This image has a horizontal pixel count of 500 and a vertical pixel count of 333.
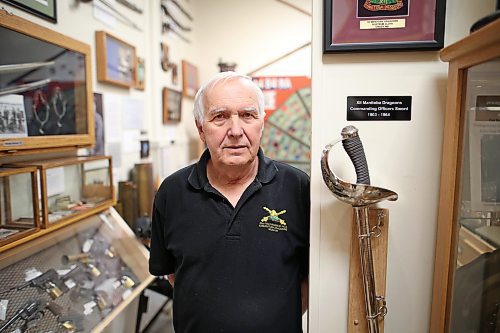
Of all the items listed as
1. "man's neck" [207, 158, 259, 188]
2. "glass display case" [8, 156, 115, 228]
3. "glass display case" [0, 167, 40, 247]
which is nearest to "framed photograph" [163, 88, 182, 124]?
"glass display case" [8, 156, 115, 228]

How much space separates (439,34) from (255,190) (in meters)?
0.67

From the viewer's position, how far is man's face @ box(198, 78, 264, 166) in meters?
1.12

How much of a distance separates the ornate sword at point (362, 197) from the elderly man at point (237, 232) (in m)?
0.27

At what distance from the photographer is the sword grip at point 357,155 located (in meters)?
0.89

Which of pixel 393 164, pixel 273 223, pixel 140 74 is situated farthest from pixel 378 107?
pixel 140 74

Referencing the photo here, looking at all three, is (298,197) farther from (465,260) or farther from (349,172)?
(465,260)

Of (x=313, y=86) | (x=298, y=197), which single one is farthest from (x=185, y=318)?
(x=313, y=86)

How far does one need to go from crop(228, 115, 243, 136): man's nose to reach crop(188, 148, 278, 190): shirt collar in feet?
0.62

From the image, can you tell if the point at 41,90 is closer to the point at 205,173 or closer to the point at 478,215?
the point at 205,173

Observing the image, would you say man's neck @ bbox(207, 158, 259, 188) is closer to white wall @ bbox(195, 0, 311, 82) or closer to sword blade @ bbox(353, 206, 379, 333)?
sword blade @ bbox(353, 206, 379, 333)

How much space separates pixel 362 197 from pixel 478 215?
13.4 inches

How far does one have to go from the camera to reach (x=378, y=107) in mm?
953

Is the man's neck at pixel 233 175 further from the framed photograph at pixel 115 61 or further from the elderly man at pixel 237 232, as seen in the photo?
the framed photograph at pixel 115 61

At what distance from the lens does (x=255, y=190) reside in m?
1.19
